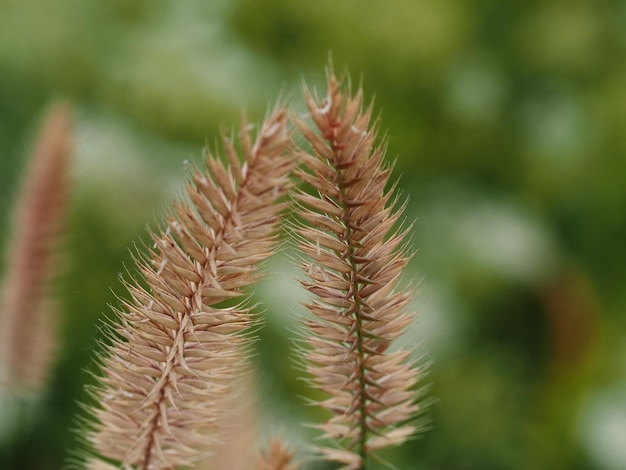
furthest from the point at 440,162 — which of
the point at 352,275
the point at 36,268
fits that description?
the point at 352,275

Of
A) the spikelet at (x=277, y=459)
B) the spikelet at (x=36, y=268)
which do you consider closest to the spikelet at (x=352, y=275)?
the spikelet at (x=277, y=459)

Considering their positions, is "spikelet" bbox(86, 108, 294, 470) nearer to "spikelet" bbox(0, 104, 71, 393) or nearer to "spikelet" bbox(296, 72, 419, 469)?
"spikelet" bbox(296, 72, 419, 469)

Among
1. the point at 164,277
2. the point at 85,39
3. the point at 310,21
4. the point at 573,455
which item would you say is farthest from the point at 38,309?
the point at 310,21

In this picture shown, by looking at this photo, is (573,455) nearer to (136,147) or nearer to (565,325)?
(565,325)

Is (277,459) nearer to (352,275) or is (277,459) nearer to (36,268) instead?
(352,275)

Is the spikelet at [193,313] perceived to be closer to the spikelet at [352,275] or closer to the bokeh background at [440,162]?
the spikelet at [352,275]

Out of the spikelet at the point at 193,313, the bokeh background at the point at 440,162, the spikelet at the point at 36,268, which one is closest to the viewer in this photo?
the spikelet at the point at 193,313
